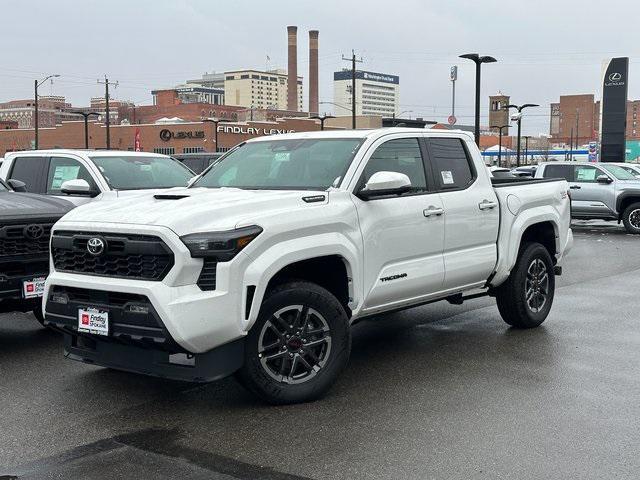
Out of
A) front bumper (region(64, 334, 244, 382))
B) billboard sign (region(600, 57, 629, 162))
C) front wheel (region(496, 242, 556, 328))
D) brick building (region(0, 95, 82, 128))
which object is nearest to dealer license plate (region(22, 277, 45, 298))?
front bumper (region(64, 334, 244, 382))

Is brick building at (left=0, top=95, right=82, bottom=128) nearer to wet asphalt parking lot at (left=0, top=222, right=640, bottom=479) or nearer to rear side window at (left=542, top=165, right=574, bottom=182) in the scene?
rear side window at (left=542, top=165, right=574, bottom=182)

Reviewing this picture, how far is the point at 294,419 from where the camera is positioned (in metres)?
4.90

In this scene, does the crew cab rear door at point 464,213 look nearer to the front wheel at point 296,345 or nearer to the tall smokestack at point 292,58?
the front wheel at point 296,345

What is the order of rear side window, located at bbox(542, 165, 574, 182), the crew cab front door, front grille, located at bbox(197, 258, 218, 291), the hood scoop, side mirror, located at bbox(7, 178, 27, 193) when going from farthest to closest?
rear side window, located at bbox(542, 165, 574, 182) < side mirror, located at bbox(7, 178, 27, 193) < the crew cab front door < the hood scoop < front grille, located at bbox(197, 258, 218, 291)

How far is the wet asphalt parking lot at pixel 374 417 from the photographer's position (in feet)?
13.6

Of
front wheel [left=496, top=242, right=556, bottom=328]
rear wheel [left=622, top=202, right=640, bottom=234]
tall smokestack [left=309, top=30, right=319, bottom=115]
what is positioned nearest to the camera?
front wheel [left=496, top=242, right=556, bottom=328]

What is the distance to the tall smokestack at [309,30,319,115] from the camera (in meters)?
105

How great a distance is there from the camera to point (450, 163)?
673cm

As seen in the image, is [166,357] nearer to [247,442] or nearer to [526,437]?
[247,442]

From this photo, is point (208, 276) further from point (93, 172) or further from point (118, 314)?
point (93, 172)

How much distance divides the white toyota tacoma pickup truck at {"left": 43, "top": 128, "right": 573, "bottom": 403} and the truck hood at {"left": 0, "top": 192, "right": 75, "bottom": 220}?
1531mm

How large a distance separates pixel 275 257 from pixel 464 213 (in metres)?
2.28

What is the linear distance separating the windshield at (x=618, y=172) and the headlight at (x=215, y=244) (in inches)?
641

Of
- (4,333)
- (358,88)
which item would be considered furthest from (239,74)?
(4,333)
